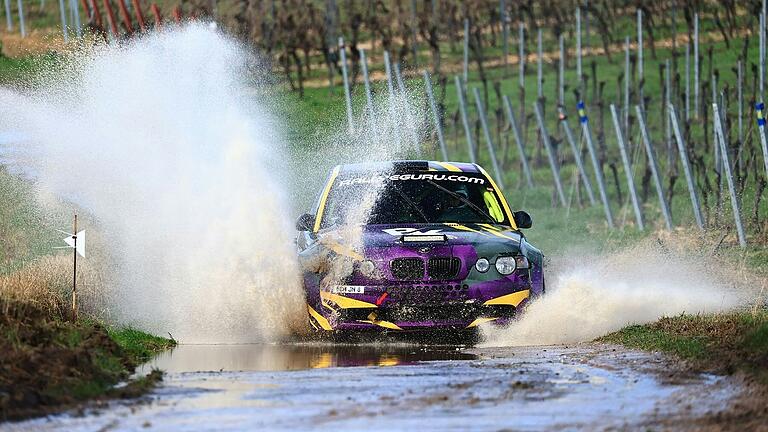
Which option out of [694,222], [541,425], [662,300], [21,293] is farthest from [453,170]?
[694,222]

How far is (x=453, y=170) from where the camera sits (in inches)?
643

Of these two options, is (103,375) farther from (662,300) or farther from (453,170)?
(662,300)

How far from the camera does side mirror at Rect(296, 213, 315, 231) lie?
1557cm

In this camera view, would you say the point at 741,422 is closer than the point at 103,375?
Yes

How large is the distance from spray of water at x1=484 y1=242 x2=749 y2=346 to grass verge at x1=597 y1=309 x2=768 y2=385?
1.65ft

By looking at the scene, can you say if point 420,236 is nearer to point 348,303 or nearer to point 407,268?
point 407,268

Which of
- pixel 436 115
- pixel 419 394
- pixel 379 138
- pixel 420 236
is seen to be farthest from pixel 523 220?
pixel 379 138

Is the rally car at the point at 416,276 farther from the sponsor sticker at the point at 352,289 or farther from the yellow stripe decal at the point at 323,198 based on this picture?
the yellow stripe decal at the point at 323,198

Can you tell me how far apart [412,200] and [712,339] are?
12.7ft

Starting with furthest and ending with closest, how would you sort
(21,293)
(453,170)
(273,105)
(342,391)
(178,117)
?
(273,105) → (178,117) → (453,170) → (21,293) → (342,391)

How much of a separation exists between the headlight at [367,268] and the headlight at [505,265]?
3.41ft

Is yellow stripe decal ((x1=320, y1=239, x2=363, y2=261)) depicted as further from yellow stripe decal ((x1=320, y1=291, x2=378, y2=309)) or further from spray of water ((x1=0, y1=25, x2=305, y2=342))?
spray of water ((x1=0, y1=25, x2=305, y2=342))

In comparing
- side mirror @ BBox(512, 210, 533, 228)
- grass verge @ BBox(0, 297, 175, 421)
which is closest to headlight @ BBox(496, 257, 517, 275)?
side mirror @ BBox(512, 210, 533, 228)

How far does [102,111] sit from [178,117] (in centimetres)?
114
